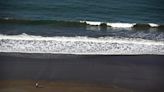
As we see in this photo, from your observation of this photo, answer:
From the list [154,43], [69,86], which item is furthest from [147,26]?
[69,86]

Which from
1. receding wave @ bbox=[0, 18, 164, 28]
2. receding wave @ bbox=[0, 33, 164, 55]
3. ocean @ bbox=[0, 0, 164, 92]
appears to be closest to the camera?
ocean @ bbox=[0, 0, 164, 92]

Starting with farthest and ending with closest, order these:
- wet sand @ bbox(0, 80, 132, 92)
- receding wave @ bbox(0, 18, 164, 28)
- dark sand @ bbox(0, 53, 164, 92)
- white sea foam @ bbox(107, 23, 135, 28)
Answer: white sea foam @ bbox(107, 23, 135, 28) < receding wave @ bbox(0, 18, 164, 28) < dark sand @ bbox(0, 53, 164, 92) < wet sand @ bbox(0, 80, 132, 92)

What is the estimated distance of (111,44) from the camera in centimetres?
1565

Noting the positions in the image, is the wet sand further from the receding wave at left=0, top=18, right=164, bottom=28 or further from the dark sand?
the receding wave at left=0, top=18, right=164, bottom=28

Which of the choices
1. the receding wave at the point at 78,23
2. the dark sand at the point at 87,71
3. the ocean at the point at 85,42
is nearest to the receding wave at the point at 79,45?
the ocean at the point at 85,42

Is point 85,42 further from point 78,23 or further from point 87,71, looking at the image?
point 78,23

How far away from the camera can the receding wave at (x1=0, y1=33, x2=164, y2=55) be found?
14.1m

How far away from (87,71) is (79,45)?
3.33m

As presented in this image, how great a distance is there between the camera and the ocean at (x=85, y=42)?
11.5 m

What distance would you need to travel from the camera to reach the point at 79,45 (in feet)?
49.6

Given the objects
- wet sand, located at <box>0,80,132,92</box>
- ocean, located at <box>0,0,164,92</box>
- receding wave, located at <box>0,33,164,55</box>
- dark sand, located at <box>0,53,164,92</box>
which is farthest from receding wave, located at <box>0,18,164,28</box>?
wet sand, located at <box>0,80,132,92</box>

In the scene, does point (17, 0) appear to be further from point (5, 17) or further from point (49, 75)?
point (49, 75)

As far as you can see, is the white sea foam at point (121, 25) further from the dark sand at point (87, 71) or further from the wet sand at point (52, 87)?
the wet sand at point (52, 87)

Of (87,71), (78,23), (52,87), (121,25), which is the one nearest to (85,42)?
(87,71)
